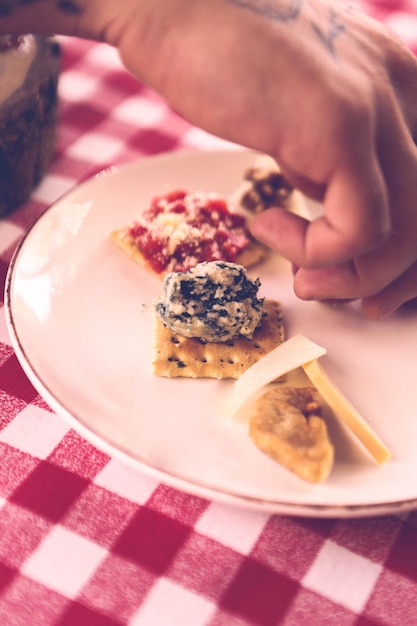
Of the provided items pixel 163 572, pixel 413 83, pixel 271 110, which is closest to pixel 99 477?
pixel 163 572

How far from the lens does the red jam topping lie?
1425 millimetres

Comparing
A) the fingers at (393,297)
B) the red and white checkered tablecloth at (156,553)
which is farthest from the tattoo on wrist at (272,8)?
the red and white checkered tablecloth at (156,553)

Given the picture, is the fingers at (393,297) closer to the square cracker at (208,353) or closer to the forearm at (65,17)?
the square cracker at (208,353)

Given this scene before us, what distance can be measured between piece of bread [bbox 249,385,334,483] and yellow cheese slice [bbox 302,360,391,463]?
0.02 meters

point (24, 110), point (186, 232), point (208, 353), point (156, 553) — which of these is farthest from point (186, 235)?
point (156, 553)

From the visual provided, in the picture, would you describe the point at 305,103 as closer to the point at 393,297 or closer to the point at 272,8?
the point at 272,8

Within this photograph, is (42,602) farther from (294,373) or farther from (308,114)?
(308,114)

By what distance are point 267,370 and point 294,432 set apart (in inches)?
5.3

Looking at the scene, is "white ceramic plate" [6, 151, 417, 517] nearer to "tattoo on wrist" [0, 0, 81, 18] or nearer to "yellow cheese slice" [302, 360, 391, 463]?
"yellow cheese slice" [302, 360, 391, 463]

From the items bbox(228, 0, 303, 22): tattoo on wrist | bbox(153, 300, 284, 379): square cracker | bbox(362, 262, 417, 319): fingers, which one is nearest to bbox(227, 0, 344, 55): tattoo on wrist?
bbox(228, 0, 303, 22): tattoo on wrist

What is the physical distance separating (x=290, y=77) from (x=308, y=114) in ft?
0.17

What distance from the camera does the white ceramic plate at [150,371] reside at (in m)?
1.00

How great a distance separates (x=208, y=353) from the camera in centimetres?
123

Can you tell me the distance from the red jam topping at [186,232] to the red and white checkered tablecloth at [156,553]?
385 mm
